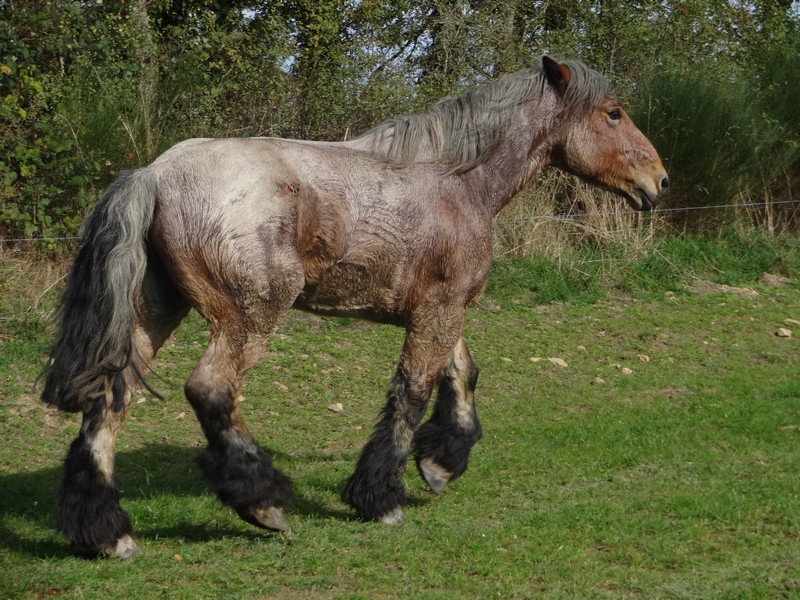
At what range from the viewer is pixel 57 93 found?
33.1ft

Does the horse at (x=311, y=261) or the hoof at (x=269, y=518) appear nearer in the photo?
the horse at (x=311, y=261)

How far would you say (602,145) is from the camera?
680 cm

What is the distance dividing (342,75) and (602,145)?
23.3 feet

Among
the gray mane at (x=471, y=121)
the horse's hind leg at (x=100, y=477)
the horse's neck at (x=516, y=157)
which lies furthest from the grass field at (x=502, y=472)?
the gray mane at (x=471, y=121)

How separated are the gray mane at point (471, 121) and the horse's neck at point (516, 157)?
0.06m

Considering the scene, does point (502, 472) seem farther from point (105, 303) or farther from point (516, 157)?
point (105, 303)

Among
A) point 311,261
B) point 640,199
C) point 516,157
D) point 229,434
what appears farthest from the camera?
point 640,199

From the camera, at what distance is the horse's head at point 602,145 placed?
21.9ft

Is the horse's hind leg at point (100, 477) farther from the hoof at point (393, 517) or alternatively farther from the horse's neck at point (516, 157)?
the horse's neck at point (516, 157)

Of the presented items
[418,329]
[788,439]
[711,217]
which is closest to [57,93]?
[418,329]

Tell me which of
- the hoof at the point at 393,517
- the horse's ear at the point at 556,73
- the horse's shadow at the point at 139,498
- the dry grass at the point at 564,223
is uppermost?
the horse's ear at the point at 556,73

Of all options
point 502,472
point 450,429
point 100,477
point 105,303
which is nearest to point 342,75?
point 502,472

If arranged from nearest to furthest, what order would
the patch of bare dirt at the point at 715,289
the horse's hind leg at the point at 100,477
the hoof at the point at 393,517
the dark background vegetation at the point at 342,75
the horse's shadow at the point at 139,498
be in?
the horse's hind leg at the point at 100,477
the horse's shadow at the point at 139,498
the hoof at the point at 393,517
the dark background vegetation at the point at 342,75
the patch of bare dirt at the point at 715,289

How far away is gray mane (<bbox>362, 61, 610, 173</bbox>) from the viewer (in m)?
6.25
